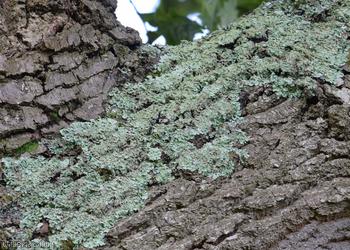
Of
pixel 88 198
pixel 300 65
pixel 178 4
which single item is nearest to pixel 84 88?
pixel 88 198

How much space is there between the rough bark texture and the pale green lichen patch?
0.04 meters

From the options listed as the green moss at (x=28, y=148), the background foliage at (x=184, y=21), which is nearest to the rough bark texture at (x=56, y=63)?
the green moss at (x=28, y=148)

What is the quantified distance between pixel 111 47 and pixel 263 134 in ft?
1.14

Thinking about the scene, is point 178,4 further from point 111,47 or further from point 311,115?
point 311,115

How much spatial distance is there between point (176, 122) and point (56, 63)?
0.24 metres

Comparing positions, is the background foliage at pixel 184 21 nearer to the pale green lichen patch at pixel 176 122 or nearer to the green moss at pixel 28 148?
the pale green lichen patch at pixel 176 122

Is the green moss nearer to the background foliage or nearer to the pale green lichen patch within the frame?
the pale green lichen patch

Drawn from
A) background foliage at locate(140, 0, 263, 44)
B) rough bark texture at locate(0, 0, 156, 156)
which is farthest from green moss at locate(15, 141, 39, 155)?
background foliage at locate(140, 0, 263, 44)

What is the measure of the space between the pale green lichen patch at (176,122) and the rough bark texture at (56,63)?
4 centimetres

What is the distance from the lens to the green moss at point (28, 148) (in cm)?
94

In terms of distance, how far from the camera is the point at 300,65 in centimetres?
101

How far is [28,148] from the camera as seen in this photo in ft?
3.13

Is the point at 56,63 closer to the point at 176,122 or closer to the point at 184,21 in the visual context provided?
the point at 176,122

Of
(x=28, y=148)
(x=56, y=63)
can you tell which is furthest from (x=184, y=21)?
(x=28, y=148)
